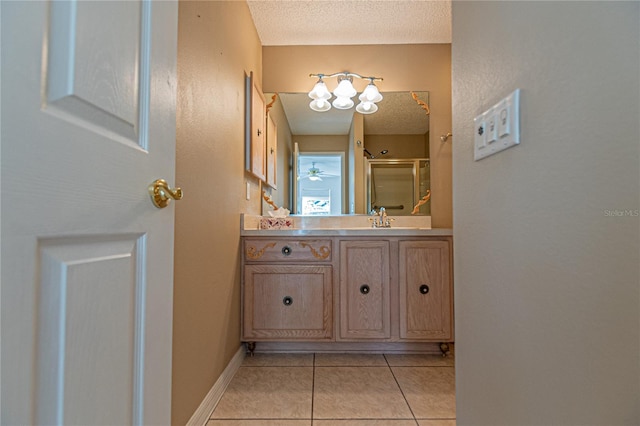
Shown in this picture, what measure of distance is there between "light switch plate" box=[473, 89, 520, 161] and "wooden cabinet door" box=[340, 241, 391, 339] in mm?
1253

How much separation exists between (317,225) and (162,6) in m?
1.93

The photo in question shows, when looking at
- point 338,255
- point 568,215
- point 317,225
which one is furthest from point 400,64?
point 568,215

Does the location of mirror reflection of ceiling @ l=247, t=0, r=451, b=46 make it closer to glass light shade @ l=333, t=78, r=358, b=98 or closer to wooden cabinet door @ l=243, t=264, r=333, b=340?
glass light shade @ l=333, t=78, r=358, b=98

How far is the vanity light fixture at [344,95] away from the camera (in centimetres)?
246

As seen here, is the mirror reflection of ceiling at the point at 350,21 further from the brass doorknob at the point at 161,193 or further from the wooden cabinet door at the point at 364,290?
the brass doorknob at the point at 161,193

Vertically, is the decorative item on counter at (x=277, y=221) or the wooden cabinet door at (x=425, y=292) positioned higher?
the decorative item on counter at (x=277, y=221)

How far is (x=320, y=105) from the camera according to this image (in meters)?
2.49

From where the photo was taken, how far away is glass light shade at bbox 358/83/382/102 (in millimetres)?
2480

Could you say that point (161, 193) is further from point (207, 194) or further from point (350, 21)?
point (350, 21)

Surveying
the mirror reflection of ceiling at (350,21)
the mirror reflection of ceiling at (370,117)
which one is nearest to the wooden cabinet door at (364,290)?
the mirror reflection of ceiling at (370,117)

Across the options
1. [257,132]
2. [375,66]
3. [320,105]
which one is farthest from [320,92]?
[257,132]

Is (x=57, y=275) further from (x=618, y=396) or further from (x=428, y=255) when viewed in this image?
(x=428, y=255)

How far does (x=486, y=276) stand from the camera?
79cm

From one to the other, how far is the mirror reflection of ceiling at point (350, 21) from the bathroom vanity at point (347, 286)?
1459 mm
